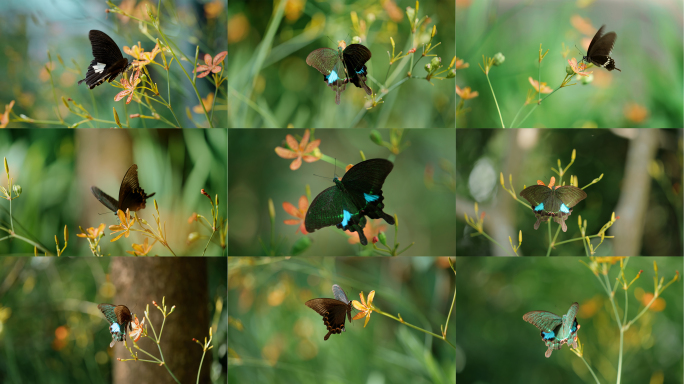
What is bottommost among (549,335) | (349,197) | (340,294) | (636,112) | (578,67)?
(549,335)

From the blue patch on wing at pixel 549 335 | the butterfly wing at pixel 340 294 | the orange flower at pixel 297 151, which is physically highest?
the orange flower at pixel 297 151

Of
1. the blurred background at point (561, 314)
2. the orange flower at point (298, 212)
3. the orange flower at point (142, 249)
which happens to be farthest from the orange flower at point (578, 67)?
the orange flower at point (142, 249)

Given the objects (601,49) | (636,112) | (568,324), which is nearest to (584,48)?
(601,49)

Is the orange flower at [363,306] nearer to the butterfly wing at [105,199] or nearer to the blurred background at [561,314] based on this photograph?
the blurred background at [561,314]

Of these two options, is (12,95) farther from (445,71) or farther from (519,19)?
(519,19)

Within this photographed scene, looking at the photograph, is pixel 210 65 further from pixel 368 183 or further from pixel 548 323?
pixel 548 323

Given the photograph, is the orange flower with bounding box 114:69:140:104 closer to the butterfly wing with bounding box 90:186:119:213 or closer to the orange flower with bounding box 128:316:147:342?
the butterfly wing with bounding box 90:186:119:213
